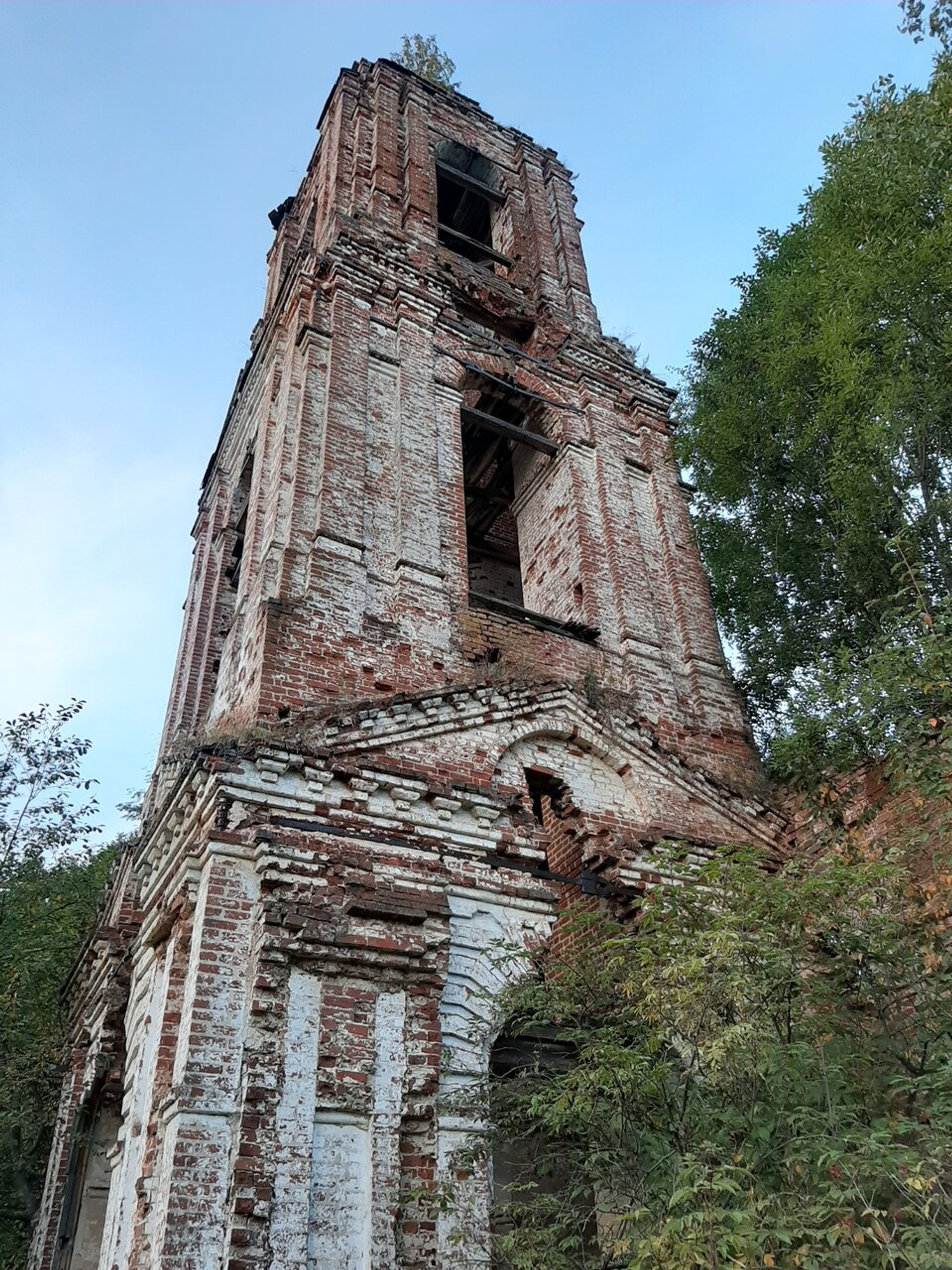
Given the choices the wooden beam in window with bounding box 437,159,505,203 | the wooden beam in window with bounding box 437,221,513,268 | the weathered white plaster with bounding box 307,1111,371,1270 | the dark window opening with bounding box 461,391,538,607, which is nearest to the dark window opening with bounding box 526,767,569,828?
the weathered white plaster with bounding box 307,1111,371,1270

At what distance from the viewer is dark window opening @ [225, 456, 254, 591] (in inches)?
538

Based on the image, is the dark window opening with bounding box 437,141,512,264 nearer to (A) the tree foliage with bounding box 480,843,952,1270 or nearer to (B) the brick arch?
(B) the brick arch

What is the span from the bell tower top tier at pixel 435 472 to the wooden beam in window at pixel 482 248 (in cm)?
10

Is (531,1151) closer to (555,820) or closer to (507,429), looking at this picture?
(555,820)

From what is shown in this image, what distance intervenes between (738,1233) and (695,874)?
84.9 inches

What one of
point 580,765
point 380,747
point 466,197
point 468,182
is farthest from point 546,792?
point 466,197

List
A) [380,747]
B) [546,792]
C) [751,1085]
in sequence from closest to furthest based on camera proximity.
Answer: [751,1085], [380,747], [546,792]

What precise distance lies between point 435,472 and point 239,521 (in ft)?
15.5

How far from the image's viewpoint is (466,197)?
16.8m

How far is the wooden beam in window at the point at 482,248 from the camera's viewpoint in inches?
566

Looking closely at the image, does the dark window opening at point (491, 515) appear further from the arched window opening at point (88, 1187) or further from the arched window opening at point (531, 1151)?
the arched window opening at point (88, 1187)

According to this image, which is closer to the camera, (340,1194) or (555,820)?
(340,1194)

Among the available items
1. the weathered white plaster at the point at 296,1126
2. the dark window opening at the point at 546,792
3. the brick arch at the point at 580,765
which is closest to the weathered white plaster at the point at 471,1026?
the weathered white plaster at the point at 296,1126

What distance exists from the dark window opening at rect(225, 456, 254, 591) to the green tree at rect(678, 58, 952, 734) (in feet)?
19.0
